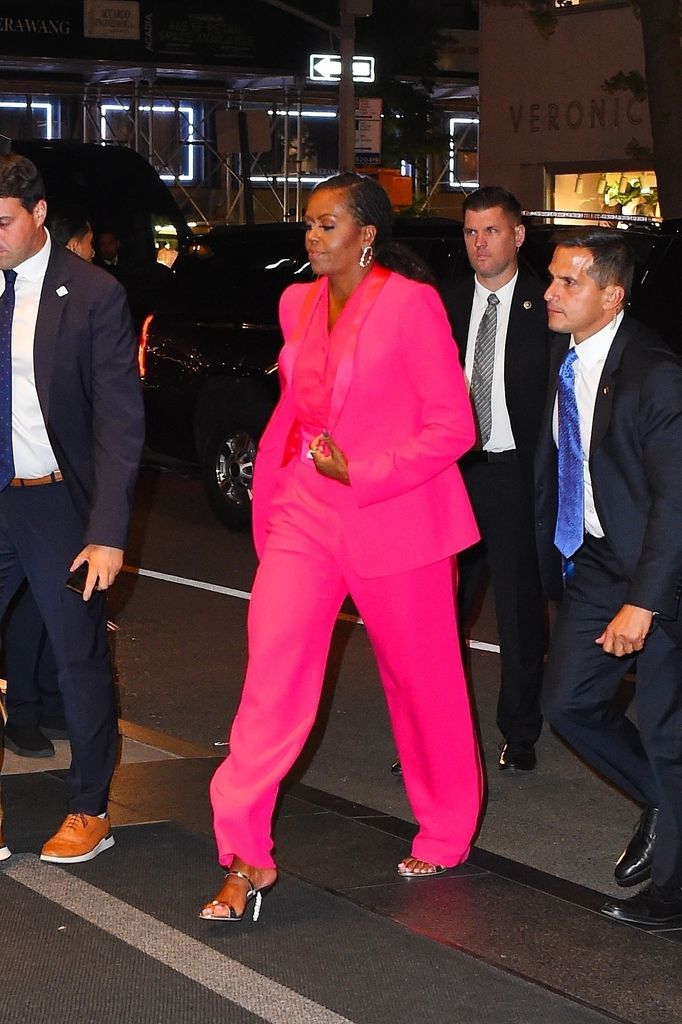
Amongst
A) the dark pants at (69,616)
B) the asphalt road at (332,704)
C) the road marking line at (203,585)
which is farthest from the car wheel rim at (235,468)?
the dark pants at (69,616)

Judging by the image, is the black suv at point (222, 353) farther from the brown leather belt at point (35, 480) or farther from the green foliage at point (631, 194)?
the green foliage at point (631, 194)

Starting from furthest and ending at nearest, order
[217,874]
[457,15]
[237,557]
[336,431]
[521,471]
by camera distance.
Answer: [457,15]
[237,557]
[521,471]
[217,874]
[336,431]

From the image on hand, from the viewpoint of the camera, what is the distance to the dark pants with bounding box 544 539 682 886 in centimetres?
472

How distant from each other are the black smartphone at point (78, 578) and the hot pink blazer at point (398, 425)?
731 mm

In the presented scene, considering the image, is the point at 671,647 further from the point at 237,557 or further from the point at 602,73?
the point at 602,73

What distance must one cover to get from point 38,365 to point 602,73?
68.7 feet

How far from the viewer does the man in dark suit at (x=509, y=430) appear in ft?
20.5

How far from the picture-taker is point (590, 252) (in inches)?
190

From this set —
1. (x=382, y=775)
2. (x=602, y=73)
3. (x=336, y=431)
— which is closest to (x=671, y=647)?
(x=336, y=431)

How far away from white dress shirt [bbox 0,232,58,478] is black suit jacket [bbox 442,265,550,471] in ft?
6.33

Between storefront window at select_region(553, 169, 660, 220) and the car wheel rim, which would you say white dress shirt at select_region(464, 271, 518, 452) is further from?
storefront window at select_region(553, 169, 660, 220)

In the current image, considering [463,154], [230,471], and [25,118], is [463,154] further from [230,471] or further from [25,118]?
[230,471]

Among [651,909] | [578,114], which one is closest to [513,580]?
[651,909]

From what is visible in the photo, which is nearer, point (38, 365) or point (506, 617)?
point (38, 365)
